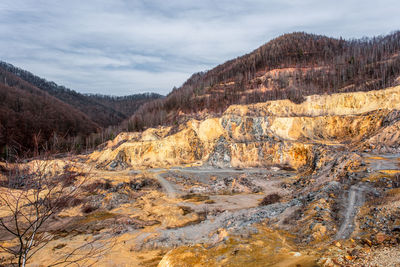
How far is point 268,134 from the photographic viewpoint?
4391 cm

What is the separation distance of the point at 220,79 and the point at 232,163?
7326cm

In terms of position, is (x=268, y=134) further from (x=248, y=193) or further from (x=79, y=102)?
(x=79, y=102)

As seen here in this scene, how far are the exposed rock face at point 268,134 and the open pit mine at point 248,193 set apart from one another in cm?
20

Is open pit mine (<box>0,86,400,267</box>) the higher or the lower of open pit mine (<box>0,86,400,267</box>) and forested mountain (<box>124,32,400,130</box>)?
the lower

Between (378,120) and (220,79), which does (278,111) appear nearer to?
(378,120)

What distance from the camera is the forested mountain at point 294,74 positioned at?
64.4 metres

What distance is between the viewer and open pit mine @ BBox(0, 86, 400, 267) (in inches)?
352

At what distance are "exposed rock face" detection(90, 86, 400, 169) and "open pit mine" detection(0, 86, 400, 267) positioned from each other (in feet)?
0.65

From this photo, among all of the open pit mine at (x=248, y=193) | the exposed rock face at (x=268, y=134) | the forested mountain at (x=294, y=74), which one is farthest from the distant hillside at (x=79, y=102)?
the exposed rock face at (x=268, y=134)

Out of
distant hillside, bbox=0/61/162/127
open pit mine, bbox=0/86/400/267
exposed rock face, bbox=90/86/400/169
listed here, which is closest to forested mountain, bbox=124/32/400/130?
exposed rock face, bbox=90/86/400/169

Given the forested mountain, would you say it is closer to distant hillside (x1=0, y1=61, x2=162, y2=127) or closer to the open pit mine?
the open pit mine

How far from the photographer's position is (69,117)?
104750 mm

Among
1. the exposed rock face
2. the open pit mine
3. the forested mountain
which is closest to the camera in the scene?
the open pit mine

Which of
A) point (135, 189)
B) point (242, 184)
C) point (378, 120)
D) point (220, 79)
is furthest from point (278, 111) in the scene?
point (220, 79)
